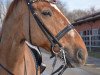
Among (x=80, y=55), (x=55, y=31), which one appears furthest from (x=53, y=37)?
(x=80, y=55)

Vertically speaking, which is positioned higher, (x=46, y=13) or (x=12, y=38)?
(x=46, y=13)

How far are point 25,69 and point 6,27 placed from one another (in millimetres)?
648

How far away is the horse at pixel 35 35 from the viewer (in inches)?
149

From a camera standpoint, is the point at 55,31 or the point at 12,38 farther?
the point at 12,38

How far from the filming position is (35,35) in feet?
12.9

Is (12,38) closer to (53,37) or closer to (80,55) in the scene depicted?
(53,37)

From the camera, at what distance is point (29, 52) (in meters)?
5.01

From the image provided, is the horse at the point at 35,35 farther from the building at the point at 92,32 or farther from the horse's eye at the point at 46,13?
the building at the point at 92,32

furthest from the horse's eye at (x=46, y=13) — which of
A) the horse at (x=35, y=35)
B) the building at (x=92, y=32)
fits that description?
the building at (x=92, y=32)

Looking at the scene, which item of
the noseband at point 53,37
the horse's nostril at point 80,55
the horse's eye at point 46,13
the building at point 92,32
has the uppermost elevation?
the horse's eye at point 46,13

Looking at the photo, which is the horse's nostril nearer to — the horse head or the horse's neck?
the horse head

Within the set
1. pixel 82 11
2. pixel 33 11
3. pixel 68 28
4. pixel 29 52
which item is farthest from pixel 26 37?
pixel 82 11

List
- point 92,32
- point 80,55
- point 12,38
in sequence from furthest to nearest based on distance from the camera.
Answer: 1. point 92,32
2. point 12,38
3. point 80,55

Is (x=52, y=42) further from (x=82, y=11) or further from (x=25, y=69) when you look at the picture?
(x=82, y=11)
